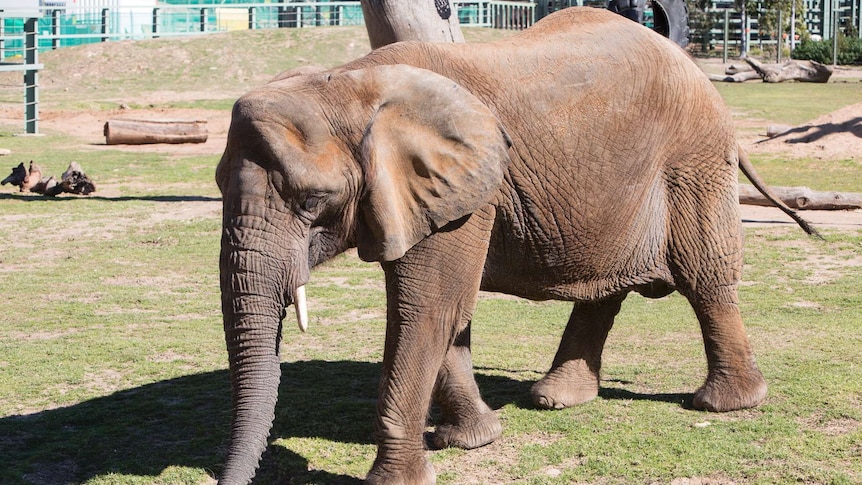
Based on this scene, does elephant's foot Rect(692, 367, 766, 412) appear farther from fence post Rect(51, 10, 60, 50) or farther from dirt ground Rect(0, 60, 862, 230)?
fence post Rect(51, 10, 60, 50)

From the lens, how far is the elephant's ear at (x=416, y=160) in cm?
509

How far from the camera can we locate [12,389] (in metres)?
7.52

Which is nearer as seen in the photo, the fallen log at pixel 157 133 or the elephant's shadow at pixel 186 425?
the elephant's shadow at pixel 186 425

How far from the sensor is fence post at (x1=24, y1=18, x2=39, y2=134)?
76.6ft

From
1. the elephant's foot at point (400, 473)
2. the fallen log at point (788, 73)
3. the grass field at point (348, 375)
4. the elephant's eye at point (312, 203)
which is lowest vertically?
the grass field at point (348, 375)

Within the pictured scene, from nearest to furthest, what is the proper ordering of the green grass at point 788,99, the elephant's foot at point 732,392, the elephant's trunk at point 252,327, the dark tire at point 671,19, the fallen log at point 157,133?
the elephant's trunk at point 252,327, the elephant's foot at point 732,392, the dark tire at point 671,19, the fallen log at point 157,133, the green grass at point 788,99

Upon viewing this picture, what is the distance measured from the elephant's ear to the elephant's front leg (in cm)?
18

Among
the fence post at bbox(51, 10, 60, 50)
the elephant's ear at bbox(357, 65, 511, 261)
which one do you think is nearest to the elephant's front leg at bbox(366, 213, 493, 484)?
the elephant's ear at bbox(357, 65, 511, 261)

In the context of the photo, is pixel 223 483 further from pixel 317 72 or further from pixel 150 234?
pixel 150 234

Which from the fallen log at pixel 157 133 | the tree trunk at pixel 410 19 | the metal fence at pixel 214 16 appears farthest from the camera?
the metal fence at pixel 214 16

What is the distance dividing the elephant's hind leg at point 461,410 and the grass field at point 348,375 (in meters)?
0.09

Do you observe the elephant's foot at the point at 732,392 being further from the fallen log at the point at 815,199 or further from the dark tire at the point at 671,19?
the fallen log at the point at 815,199

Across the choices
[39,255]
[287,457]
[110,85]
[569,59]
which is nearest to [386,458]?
[287,457]

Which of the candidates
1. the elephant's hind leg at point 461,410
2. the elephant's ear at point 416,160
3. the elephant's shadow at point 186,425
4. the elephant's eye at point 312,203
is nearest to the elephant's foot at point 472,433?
the elephant's hind leg at point 461,410
